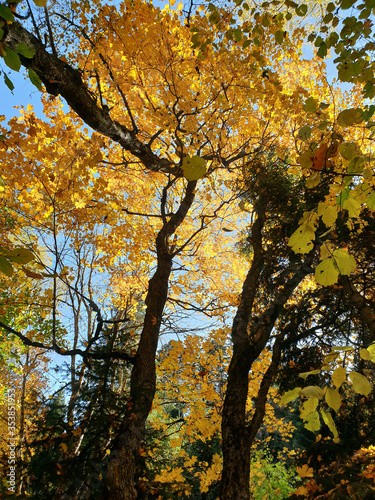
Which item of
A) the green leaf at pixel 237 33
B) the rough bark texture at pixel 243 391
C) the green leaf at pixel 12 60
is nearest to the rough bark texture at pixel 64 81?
the green leaf at pixel 237 33

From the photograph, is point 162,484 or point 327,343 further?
point 327,343

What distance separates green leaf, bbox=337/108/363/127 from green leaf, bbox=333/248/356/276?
19.8 inches

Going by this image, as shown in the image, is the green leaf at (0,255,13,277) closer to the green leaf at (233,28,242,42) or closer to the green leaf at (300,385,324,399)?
the green leaf at (300,385,324,399)

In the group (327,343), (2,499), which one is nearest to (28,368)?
(2,499)

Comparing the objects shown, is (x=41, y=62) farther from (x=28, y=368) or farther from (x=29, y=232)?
(x=28, y=368)

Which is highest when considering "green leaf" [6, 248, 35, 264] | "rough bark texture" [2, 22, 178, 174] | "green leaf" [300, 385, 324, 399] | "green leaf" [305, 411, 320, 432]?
"rough bark texture" [2, 22, 178, 174]

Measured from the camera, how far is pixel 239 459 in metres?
3.17

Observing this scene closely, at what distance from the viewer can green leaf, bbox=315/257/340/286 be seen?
98cm

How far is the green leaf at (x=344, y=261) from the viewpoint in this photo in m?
0.95

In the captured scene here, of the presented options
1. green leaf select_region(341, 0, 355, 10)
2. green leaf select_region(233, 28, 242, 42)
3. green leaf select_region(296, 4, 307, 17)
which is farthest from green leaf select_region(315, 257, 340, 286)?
green leaf select_region(296, 4, 307, 17)

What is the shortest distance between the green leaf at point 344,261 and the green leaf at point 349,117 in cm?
50

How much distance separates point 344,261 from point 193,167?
604 millimetres

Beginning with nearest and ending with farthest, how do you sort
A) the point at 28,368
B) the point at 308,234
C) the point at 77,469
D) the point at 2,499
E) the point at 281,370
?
the point at 308,234, the point at 2,499, the point at 77,469, the point at 281,370, the point at 28,368

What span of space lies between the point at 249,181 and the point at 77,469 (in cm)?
498
